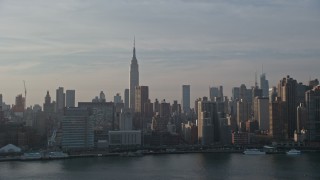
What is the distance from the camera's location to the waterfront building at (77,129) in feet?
131

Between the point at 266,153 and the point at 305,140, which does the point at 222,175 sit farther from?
the point at 305,140

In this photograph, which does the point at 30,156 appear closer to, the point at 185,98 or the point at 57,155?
the point at 57,155

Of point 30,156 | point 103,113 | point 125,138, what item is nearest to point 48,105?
point 103,113

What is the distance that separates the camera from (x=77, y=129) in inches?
1596

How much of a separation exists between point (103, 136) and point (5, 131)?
796cm

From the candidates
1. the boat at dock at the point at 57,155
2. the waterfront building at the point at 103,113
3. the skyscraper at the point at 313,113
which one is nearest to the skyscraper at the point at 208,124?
the skyscraper at the point at 313,113

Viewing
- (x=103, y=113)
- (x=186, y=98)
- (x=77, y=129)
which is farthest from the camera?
(x=186, y=98)

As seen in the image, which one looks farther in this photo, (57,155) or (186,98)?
(186,98)

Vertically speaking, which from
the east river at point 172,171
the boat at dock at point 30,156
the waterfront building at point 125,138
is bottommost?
the east river at point 172,171

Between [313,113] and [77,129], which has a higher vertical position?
[313,113]

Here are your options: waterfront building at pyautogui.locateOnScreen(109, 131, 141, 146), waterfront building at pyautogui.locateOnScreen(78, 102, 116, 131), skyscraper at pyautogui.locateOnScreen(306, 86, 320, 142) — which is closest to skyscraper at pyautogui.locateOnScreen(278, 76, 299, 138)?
skyscraper at pyautogui.locateOnScreen(306, 86, 320, 142)

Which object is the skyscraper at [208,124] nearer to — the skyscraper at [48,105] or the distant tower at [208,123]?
the distant tower at [208,123]

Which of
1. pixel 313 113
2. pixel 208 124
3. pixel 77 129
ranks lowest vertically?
pixel 77 129

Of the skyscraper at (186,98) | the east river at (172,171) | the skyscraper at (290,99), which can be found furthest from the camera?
the skyscraper at (186,98)
